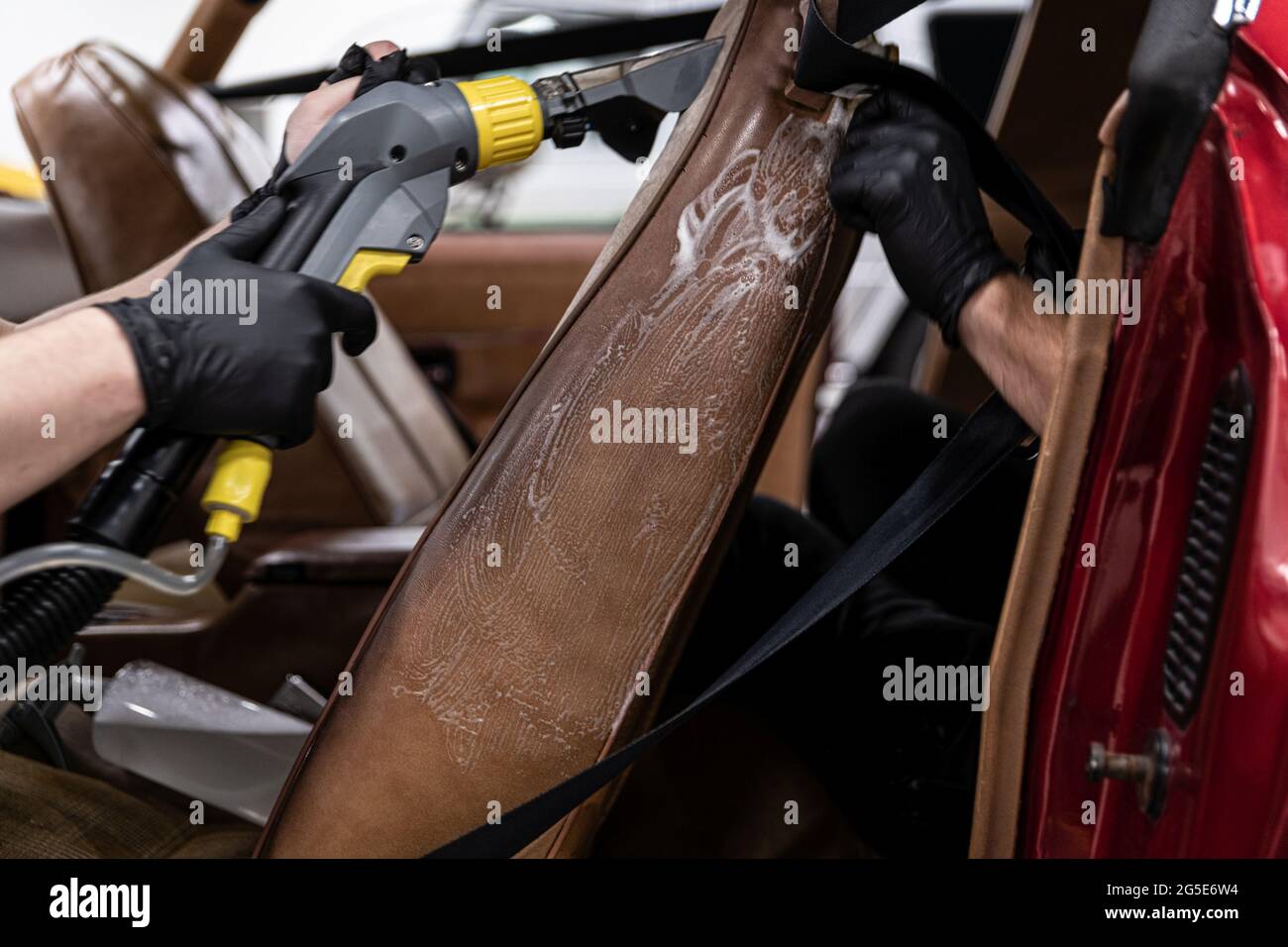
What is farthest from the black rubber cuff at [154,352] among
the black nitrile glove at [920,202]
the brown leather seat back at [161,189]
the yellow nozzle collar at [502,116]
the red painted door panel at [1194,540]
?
the brown leather seat back at [161,189]

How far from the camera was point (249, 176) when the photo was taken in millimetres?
1348

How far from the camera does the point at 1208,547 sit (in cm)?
52

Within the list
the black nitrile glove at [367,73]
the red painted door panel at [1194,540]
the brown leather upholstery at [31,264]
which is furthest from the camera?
the brown leather upholstery at [31,264]

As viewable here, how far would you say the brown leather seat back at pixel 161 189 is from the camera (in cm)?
122

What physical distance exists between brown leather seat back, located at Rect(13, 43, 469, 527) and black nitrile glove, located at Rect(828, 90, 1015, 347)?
2.80ft

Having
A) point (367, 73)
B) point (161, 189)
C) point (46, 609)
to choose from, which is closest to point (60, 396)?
point (46, 609)

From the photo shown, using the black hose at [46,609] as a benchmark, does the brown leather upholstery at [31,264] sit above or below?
below

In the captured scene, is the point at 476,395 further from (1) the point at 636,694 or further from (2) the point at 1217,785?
(2) the point at 1217,785

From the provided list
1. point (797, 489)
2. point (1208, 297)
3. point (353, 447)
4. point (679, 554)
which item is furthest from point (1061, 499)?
point (797, 489)

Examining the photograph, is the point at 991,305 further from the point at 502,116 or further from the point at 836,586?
the point at 502,116

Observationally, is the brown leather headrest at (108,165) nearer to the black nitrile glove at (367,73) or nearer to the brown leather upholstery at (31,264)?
the brown leather upholstery at (31,264)

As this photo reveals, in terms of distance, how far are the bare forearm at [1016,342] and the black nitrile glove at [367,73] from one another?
366 millimetres

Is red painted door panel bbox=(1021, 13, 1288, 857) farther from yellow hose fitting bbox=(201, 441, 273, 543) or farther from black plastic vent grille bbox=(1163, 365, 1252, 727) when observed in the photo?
yellow hose fitting bbox=(201, 441, 273, 543)

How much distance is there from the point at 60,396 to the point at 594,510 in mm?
290
